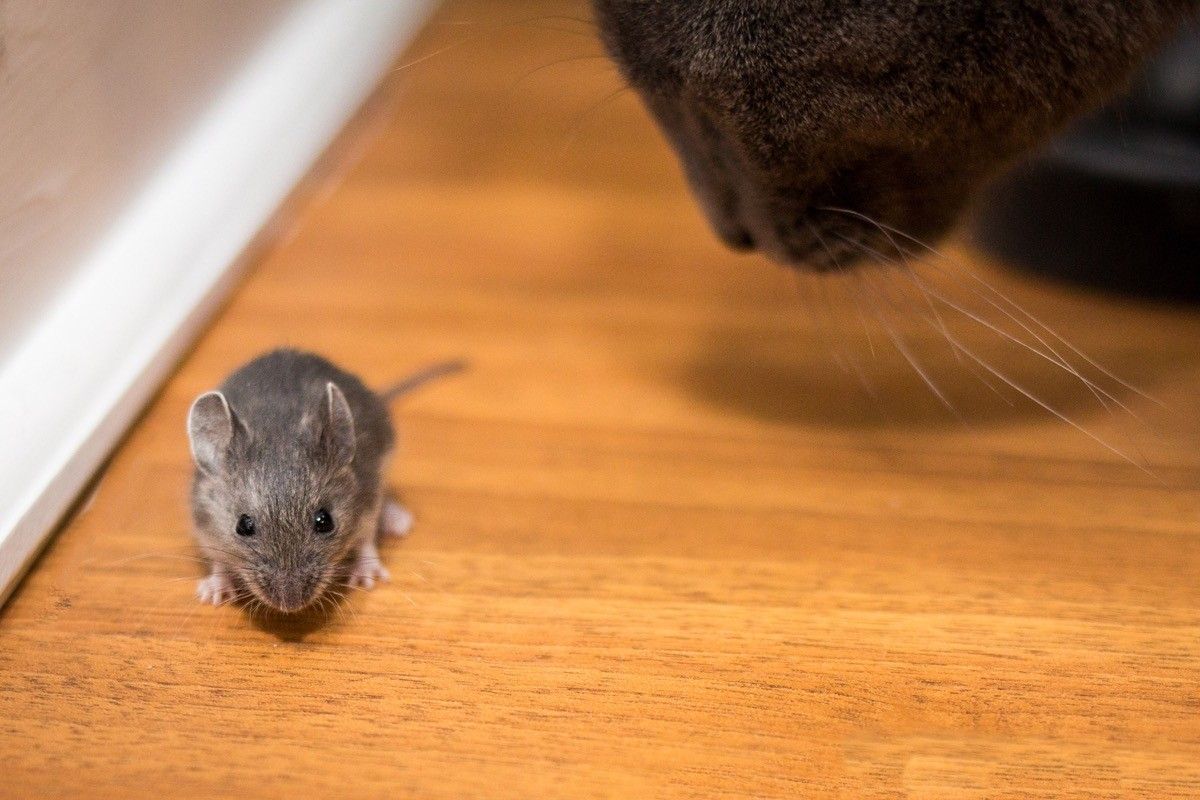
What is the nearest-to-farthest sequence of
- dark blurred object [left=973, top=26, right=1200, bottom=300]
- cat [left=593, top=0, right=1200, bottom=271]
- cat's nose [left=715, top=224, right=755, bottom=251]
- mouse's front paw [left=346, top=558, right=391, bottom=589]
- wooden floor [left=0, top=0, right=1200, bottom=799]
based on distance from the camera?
wooden floor [left=0, top=0, right=1200, bottom=799], cat [left=593, top=0, right=1200, bottom=271], mouse's front paw [left=346, top=558, right=391, bottom=589], cat's nose [left=715, top=224, right=755, bottom=251], dark blurred object [left=973, top=26, right=1200, bottom=300]

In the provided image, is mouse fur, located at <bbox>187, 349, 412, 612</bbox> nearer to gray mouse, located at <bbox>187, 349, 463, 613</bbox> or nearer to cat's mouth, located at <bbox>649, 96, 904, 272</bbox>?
gray mouse, located at <bbox>187, 349, 463, 613</bbox>

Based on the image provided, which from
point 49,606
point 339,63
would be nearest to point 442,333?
point 339,63

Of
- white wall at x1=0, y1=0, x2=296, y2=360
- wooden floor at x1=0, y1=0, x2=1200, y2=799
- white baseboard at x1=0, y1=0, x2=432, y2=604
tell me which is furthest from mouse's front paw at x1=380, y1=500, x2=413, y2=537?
white wall at x1=0, y1=0, x2=296, y2=360

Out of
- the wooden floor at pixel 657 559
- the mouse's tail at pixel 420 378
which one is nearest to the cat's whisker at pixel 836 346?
the wooden floor at pixel 657 559

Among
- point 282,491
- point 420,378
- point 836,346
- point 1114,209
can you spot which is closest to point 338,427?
point 282,491

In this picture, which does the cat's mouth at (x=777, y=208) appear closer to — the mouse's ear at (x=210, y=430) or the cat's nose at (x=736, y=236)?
the cat's nose at (x=736, y=236)

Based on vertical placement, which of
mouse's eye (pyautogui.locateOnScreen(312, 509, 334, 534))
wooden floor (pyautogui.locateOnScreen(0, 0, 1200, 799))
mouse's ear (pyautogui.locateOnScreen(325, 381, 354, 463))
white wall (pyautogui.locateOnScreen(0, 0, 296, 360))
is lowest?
wooden floor (pyautogui.locateOnScreen(0, 0, 1200, 799))

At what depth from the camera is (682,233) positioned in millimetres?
2340

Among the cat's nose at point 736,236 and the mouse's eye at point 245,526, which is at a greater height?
the cat's nose at point 736,236

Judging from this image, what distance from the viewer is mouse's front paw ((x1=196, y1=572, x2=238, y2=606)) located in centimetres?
140

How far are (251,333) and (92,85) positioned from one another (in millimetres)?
499

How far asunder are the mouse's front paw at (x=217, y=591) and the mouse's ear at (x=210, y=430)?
0.45 feet

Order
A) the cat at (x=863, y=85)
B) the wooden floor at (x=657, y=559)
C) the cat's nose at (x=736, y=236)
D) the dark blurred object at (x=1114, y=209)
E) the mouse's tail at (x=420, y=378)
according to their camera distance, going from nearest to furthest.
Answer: the wooden floor at (x=657, y=559), the cat at (x=863, y=85), the cat's nose at (x=736, y=236), the mouse's tail at (x=420, y=378), the dark blurred object at (x=1114, y=209)

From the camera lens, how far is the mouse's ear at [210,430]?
53.9 inches
